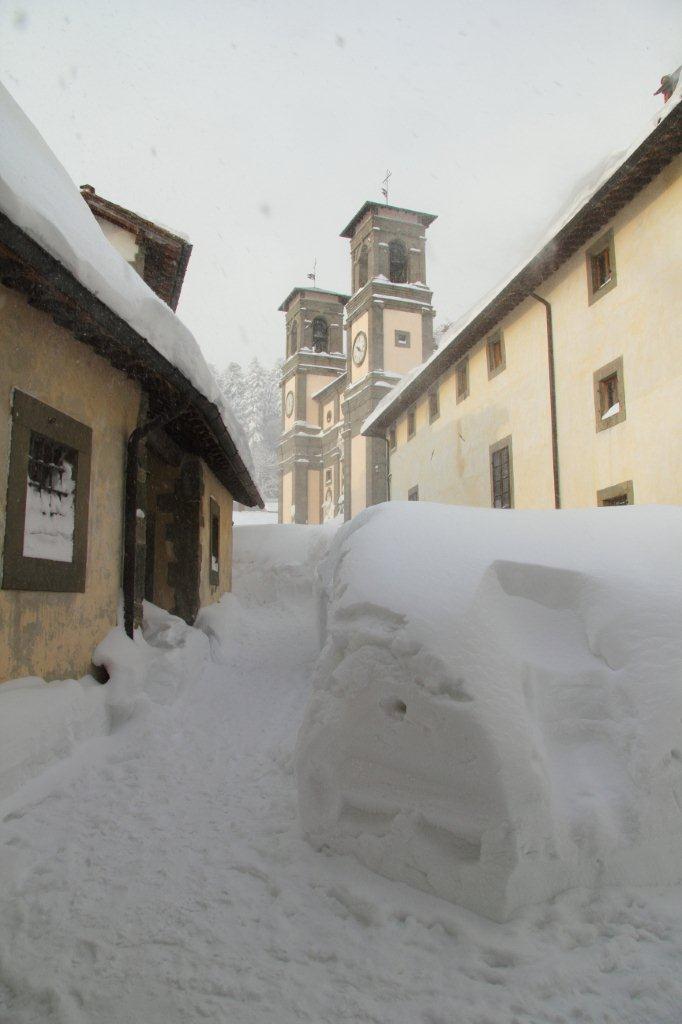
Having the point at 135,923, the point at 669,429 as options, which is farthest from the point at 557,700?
the point at 669,429

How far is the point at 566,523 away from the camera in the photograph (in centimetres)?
381

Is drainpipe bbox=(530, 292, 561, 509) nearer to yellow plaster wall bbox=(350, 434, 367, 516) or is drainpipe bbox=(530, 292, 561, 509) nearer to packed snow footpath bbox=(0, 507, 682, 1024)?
packed snow footpath bbox=(0, 507, 682, 1024)

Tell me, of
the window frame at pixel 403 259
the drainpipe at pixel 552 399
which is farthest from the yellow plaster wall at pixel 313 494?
the drainpipe at pixel 552 399

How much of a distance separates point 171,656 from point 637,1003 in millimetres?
4645

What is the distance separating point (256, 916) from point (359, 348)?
32.3m

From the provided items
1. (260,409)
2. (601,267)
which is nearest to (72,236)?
(601,267)

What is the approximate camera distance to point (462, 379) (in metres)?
16.8

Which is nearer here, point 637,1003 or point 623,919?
point 637,1003

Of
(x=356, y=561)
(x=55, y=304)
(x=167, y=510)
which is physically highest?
(x=55, y=304)

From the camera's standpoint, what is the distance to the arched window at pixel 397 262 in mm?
32781

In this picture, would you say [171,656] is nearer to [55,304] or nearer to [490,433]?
[55,304]

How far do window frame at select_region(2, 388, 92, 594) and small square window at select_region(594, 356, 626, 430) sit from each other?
→ 29.6 ft

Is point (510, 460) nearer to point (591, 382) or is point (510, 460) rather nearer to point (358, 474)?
point (591, 382)

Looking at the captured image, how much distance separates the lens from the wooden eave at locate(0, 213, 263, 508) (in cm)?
356
